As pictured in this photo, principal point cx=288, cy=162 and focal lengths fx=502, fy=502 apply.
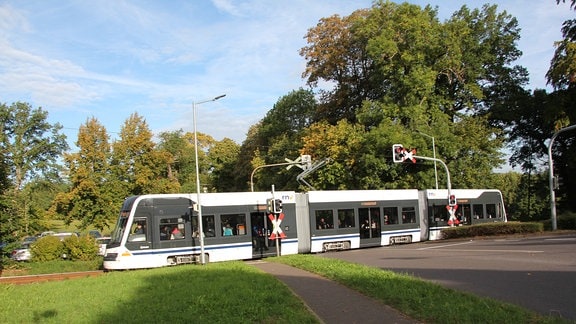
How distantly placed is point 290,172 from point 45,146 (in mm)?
34497

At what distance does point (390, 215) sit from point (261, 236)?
8.77 m

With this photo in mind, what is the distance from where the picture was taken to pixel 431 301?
361 inches

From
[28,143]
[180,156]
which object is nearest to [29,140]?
[28,143]

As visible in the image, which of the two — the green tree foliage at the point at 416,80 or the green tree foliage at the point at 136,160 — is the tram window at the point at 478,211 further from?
the green tree foliage at the point at 136,160

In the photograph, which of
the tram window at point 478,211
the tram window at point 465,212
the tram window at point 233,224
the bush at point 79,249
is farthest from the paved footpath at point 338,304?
the tram window at point 478,211

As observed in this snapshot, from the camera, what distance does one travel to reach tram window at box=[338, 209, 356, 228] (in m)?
27.2

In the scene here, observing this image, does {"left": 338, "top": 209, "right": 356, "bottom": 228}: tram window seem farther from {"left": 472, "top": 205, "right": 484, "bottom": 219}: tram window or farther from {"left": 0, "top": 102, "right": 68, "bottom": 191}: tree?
{"left": 0, "top": 102, "right": 68, "bottom": 191}: tree

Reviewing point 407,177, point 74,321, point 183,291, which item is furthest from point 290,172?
point 74,321

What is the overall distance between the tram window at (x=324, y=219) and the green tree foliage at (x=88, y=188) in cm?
1746

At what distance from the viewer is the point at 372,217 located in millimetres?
28562

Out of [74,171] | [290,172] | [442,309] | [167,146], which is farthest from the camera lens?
[167,146]

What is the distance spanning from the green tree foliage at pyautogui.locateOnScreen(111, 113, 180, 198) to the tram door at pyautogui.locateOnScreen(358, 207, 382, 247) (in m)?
18.2

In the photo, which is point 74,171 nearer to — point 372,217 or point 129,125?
point 129,125

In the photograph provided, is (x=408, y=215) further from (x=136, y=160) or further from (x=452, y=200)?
(x=136, y=160)
